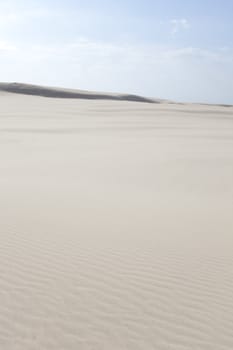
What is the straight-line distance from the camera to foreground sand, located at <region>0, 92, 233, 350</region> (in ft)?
9.93

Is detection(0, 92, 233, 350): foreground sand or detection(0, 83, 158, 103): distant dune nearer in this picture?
detection(0, 92, 233, 350): foreground sand

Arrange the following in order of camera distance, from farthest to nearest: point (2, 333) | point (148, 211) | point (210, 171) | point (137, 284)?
point (210, 171) < point (148, 211) < point (137, 284) < point (2, 333)

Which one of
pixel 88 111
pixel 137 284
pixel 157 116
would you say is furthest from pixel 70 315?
pixel 88 111

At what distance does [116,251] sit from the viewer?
176 inches

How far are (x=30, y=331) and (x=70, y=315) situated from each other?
31 cm

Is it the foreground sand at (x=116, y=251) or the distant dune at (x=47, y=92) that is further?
the distant dune at (x=47, y=92)

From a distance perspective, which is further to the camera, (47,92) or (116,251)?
(47,92)

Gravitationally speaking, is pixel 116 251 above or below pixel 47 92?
below

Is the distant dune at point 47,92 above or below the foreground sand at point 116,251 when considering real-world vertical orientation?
above

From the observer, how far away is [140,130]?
17.1 metres

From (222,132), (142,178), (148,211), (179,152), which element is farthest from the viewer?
(222,132)

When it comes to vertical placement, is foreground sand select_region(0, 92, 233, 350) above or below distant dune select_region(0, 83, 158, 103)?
below

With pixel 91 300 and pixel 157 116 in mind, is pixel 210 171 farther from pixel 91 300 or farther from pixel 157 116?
pixel 157 116

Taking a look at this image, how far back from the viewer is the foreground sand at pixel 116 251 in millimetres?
3025
